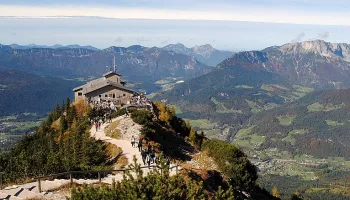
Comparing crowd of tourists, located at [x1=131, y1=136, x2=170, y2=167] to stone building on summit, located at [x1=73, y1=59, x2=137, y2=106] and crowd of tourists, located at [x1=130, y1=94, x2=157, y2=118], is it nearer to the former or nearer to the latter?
crowd of tourists, located at [x1=130, y1=94, x2=157, y2=118]

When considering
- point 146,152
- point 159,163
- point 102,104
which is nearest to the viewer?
point 159,163

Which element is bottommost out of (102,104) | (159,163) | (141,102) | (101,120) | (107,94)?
(101,120)

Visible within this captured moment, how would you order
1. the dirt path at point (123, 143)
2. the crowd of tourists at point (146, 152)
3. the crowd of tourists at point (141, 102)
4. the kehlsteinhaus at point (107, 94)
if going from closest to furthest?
the crowd of tourists at point (146, 152), the dirt path at point (123, 143), the crowd of tourists at point (141, 102), the kehlsteinhaus at point (107, 94)

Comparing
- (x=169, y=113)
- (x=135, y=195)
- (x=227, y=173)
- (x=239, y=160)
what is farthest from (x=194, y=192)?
(x=169, y=113)

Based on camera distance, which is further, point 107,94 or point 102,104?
point 107,94

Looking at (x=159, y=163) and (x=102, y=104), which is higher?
(x=159, y=163)

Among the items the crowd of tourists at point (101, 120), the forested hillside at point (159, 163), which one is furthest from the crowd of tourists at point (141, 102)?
the crowd of tourists at point (101, 120)

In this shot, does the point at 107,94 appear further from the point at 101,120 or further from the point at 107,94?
the point at 101,120

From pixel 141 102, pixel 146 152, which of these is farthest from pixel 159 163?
pixel 141 102

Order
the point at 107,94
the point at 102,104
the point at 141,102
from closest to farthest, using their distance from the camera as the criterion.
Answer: the point at 102,104 → the point at 141,102 → the point at 107,94

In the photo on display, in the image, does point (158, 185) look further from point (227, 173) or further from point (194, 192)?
point (227, 173)

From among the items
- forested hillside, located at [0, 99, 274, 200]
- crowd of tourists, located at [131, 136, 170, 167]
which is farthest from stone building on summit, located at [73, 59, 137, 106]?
crowd of tourists, located at [131, 136, 170, 167]

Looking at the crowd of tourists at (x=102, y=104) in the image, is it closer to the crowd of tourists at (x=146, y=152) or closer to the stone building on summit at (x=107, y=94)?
the stone building on summit at (x=107, y=94)

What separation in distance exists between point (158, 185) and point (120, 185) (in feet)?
Result: 9.32
